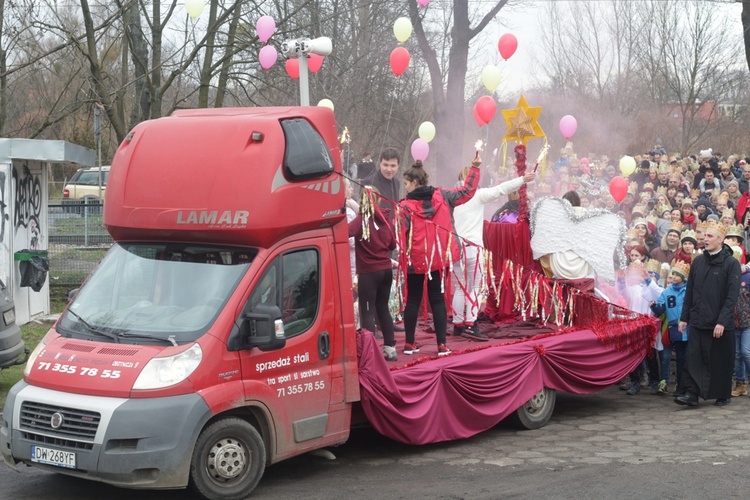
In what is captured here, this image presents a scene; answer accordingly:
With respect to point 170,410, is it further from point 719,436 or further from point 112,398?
point 719,436

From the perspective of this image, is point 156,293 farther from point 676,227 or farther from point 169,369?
point 676,227

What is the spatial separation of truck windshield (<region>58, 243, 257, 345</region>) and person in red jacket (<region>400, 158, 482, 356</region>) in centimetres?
228

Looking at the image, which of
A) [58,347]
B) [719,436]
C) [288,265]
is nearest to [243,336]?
[288,265]

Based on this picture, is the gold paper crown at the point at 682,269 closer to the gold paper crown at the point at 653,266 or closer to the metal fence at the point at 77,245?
the gold paper crown at the point at 653,266

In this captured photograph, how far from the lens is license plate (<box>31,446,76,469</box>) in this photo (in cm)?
619

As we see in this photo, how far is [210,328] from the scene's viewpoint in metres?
6.47

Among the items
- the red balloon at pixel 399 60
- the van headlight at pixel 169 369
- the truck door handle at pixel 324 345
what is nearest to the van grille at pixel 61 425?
the van headlight at pixel 169 369

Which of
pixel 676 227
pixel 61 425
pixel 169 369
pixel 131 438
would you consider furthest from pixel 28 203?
pixel 676 227

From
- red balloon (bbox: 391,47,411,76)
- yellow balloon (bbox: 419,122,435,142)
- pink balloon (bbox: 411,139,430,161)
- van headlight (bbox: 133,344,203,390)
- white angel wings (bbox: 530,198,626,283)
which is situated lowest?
van headlight (bbox: 133,344,203,390)

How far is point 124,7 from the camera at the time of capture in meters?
14.0

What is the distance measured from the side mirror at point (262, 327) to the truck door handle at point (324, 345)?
58 centimetres

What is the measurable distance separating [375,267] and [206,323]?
2.32 meters

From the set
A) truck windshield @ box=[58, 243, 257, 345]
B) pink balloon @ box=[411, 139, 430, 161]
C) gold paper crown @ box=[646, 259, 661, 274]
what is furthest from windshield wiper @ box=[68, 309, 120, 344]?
pink balloon @ box=[411, 139, 430, 161]

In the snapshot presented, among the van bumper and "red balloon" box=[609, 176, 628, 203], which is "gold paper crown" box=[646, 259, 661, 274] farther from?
the van bumper
